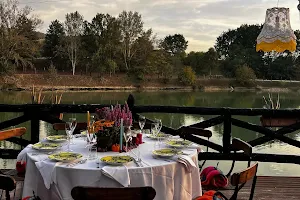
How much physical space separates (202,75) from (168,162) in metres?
47.1

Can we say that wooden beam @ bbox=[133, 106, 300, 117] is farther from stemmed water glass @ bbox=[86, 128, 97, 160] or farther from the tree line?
the tree line

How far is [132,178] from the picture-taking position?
276cm

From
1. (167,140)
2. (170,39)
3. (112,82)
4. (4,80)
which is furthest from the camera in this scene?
(170,39)

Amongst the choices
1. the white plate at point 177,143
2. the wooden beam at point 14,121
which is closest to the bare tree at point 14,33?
the wooden beam at point 14,121

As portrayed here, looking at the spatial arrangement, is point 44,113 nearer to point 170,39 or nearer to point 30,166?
point 30,166

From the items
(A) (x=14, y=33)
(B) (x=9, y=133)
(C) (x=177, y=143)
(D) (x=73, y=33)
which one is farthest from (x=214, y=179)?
(D) (x=73, y=33)

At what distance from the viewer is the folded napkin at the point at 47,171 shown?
277 centimetres

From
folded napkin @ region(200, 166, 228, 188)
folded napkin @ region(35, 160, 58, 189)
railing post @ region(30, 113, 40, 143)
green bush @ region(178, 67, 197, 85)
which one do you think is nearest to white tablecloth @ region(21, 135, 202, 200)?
folded napkin @ region(35, 160, 58, 189)

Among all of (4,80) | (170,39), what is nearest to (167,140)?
(4,80)

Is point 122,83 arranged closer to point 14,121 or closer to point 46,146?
point 14,121

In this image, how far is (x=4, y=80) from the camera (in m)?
34.2

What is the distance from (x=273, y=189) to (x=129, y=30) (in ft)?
136

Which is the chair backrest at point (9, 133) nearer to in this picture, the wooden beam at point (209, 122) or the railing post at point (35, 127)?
the railing post at point (35, 127)

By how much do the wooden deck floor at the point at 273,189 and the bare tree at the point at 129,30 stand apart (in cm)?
4049
